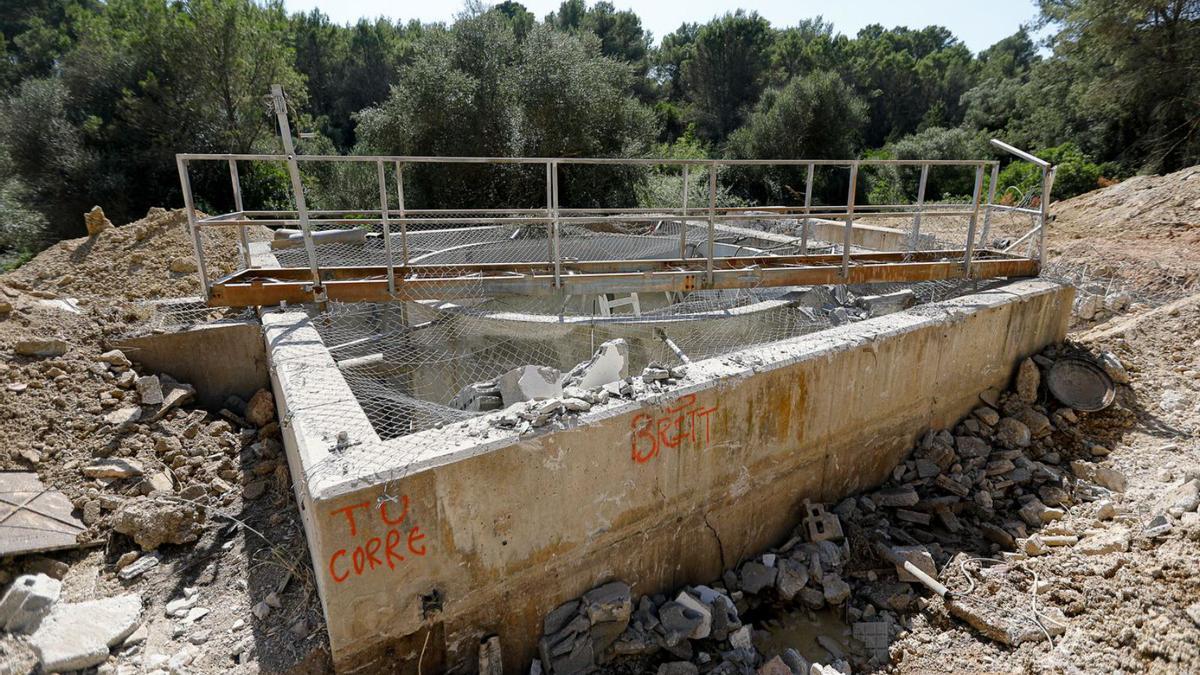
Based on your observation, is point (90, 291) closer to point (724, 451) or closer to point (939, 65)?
point (724, 451)

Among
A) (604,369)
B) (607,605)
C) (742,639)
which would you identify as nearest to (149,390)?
(604,369)

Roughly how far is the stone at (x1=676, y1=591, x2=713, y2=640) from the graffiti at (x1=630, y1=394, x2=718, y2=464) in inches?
40.5

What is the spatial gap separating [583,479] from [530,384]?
3.00 feet

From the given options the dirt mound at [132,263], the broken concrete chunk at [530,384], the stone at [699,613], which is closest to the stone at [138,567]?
the broken concrete chunk at [530,384]

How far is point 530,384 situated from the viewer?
4.36 meters

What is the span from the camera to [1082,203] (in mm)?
14609

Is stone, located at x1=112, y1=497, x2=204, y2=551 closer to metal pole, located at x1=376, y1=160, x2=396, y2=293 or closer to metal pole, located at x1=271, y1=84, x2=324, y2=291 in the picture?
metal pole, located at x1=271, y1=84, x2=324, y2=291

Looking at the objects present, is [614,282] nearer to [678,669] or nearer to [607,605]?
[607,605]

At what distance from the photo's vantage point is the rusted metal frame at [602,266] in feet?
19.2

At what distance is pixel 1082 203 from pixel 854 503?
14.0m

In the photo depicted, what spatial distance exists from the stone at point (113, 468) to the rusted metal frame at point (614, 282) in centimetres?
144

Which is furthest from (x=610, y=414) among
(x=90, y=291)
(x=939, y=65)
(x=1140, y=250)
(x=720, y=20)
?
(x=939, y=65)

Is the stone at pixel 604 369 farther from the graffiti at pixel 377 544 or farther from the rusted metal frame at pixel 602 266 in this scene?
the graffiti at pixel 377 544

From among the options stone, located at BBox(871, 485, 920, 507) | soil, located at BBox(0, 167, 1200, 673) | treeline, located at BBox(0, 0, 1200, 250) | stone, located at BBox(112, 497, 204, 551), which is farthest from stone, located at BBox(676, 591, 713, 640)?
treeline, located at BBox(0, 0, 1200, 250)
